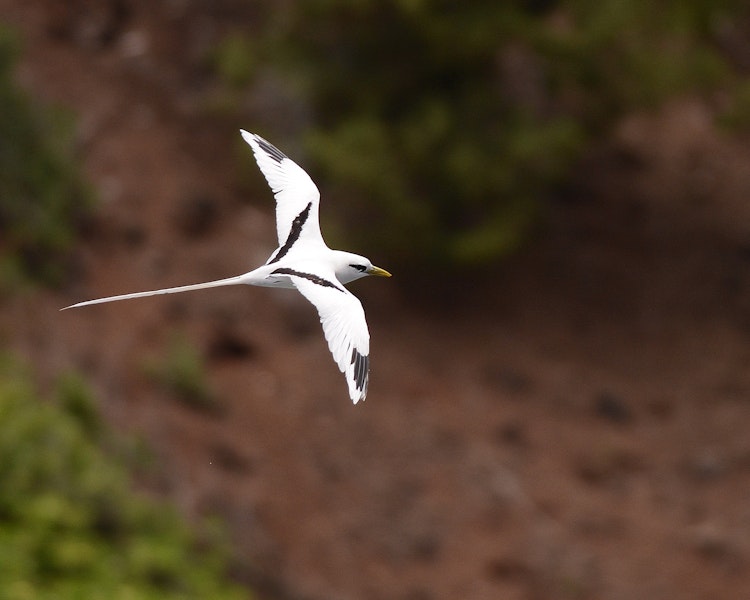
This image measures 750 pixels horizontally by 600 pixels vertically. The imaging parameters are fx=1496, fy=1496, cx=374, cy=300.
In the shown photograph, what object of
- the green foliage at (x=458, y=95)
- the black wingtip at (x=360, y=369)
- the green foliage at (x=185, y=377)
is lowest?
the black wingtip at (x=360, y=369)

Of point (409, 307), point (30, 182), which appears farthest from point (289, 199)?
point (409, 307)

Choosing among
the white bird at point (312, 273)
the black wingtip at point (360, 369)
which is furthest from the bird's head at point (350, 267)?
the black wingtip at point (360, 369)

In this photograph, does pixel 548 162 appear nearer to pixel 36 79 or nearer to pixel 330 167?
pixel 330 167

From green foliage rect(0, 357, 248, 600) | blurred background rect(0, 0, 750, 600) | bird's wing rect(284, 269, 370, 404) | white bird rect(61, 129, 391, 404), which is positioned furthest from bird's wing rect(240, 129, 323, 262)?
blurred background rect(0, 0, 750, 600)

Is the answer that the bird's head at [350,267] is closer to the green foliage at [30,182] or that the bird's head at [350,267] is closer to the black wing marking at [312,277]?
the black wing marking at [312,277]

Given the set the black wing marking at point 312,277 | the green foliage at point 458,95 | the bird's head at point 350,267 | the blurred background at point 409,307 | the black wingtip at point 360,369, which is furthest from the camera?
the green foliage at point 458,95

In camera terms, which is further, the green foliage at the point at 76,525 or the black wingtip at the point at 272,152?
the green foliage at the point at 76,525
